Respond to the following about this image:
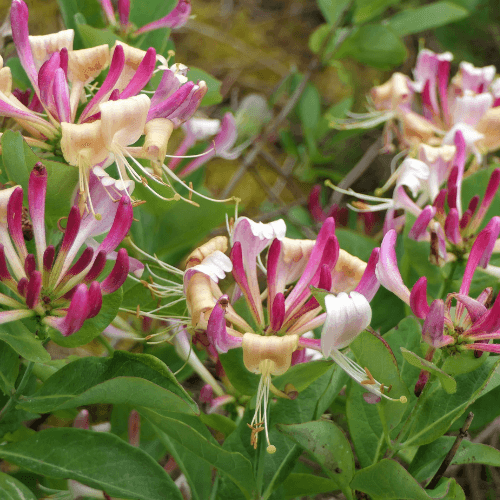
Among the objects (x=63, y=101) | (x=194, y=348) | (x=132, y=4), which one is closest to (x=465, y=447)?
(x=194, y=348)

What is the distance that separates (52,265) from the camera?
678mm

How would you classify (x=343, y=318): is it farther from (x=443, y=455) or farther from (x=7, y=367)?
(x=7, y=367)

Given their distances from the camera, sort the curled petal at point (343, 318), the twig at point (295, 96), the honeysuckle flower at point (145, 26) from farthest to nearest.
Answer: the twig at point (295, 96), the honeysuckle flower at point (145, 26), the curled petal at point (343, 318)

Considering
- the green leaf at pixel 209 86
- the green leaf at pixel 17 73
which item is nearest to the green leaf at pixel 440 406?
the green leaf at pixel 209 86

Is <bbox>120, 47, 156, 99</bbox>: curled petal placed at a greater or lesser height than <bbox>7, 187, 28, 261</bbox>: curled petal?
greater

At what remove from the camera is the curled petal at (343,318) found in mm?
577

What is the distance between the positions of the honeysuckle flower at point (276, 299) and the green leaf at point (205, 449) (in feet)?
0.13

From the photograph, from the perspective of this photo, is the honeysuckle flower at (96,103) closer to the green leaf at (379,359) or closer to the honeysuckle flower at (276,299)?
the honeysuckle flower at (276,299)

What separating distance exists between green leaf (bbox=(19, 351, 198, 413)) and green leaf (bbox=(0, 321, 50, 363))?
0.16 ft

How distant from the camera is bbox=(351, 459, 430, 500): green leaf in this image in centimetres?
64

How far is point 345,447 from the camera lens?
0.70 meters

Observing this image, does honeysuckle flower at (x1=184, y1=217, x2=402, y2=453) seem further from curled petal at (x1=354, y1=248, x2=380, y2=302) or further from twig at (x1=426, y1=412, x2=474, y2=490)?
twig at (x1=426, y1=412, x2=474, y2=490)

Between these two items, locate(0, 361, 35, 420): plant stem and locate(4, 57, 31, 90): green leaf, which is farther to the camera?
locate(4, 57, 31, 90): green leaf

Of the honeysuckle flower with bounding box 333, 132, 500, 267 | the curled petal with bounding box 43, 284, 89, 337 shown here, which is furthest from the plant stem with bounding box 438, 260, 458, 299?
the curled petal with bounding box 43, 284, 89, 337
